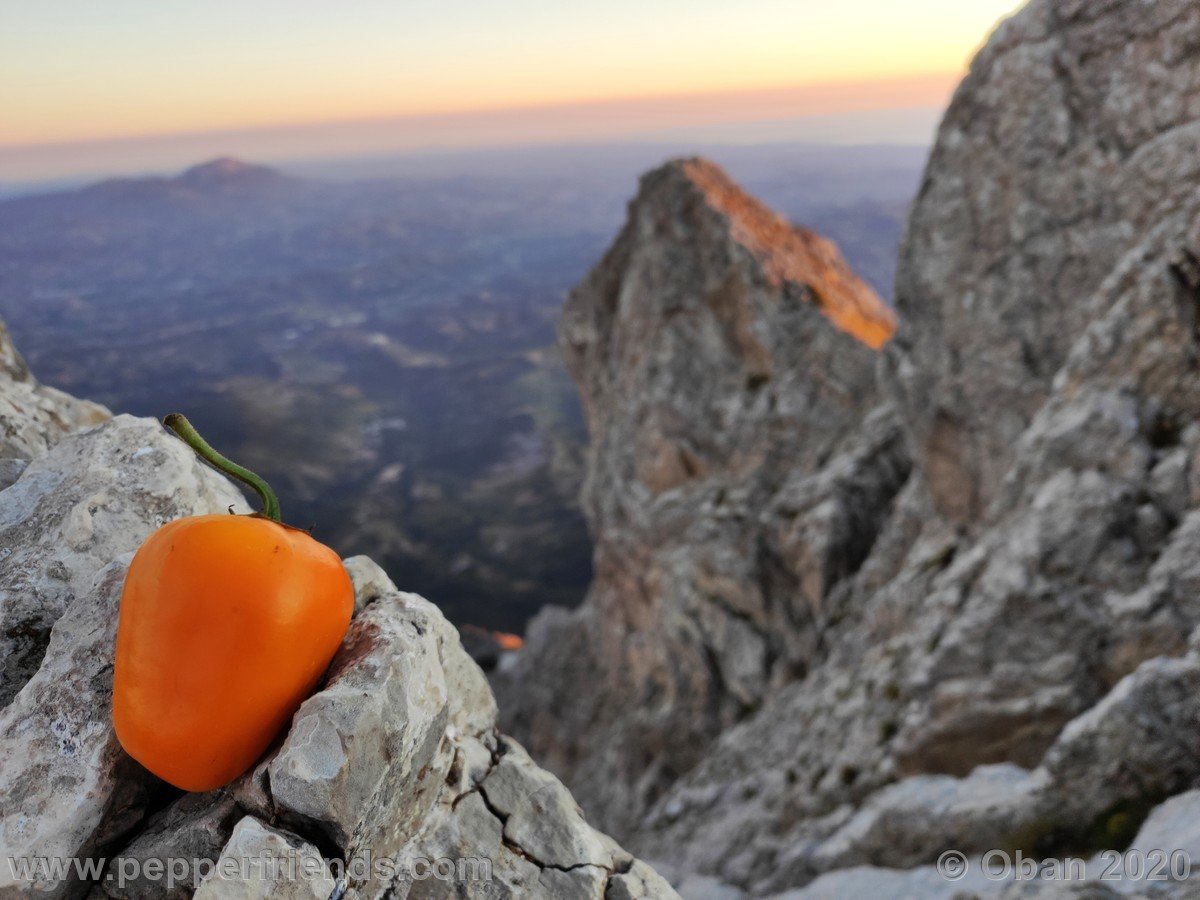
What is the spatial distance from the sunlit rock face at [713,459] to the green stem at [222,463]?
22534 mm

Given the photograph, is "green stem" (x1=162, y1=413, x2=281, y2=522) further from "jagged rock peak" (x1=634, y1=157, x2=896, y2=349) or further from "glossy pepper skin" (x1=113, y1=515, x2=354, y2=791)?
"jagged rock peak" (x1=634, y1=157, x2=896, y2=349)

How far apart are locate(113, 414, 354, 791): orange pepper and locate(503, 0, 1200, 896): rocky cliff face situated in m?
10.8

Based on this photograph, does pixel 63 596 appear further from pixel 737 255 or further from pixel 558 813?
pixel 737 255

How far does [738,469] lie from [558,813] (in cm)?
2772

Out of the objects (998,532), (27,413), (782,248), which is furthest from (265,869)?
(782,248)

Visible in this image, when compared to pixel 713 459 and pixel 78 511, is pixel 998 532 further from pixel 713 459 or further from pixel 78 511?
pixel 713 459

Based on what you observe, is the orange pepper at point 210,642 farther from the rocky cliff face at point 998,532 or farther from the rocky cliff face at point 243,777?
the rocky cliff face at point 998,532

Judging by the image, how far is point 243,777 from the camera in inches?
222

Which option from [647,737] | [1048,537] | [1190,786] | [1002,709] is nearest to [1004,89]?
[1048,537]

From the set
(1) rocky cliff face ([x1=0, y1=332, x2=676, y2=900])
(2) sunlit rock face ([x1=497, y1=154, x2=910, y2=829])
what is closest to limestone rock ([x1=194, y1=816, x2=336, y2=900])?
(1) rocky cliff face ([x1=0, y1=332, x2=676, y2=900])

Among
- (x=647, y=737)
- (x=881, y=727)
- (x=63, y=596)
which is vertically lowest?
(x=647, y=737)

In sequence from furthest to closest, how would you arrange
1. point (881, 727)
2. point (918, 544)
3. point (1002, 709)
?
point (918, 544)
point (881, 727)
point (1002, 709)

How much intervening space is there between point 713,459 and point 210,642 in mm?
31865

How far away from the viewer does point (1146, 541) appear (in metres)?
12.9
